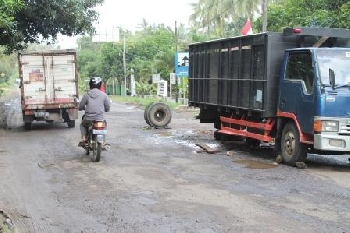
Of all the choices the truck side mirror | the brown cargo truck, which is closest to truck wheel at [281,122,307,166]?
the truck side mirror

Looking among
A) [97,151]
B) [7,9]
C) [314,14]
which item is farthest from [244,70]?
[314,14]

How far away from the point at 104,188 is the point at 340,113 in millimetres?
4488

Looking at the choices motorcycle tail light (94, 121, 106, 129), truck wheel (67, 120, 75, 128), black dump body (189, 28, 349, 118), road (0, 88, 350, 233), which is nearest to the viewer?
road (0, 88, 350, 233)

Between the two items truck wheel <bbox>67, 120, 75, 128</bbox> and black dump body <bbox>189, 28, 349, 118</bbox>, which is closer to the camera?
black dump body <bbox>189, 28, 349, 118</bbox>

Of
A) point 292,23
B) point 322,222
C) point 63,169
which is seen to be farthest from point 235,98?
point 292,23

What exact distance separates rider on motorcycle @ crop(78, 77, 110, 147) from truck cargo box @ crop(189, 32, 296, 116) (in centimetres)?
311

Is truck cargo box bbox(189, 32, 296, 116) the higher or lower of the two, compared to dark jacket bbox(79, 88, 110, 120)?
higher

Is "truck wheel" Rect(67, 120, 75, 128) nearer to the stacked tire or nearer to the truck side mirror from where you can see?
the stacked tire

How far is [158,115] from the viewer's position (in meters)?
17.8

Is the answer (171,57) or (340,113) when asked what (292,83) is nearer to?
(340,113)

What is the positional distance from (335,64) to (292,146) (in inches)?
71.1

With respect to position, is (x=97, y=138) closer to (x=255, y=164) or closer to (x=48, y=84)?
(x=255, y=164)

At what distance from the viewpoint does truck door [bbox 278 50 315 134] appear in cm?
947

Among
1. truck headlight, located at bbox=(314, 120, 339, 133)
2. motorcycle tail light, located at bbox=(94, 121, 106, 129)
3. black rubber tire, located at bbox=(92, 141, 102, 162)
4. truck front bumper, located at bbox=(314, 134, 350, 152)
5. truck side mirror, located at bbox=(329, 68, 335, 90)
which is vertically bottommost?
black rubber tire, located at bbox=(92, 141, 102, 162)
